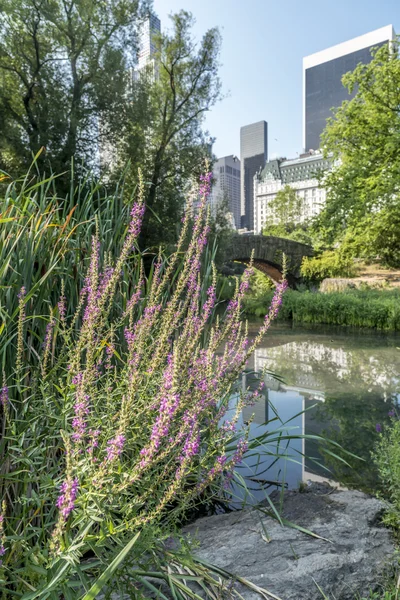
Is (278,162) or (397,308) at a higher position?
(278,162)

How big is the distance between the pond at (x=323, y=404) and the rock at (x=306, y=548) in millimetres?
234

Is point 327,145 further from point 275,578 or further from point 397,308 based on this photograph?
point 275,578

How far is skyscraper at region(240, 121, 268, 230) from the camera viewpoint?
556ft

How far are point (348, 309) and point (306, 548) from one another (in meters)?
14.7

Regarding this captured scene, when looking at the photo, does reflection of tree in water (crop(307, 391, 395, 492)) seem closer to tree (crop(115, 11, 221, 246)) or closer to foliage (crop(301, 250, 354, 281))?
tree (crop(115, 11, 221, 246))

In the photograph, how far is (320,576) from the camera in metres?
1.82

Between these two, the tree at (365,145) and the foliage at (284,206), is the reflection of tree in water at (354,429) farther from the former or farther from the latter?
the foliage at (284,206)

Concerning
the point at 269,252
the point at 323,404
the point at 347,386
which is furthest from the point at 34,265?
the point at 269,252

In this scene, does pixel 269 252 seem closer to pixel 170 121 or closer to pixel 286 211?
pixel 170 121

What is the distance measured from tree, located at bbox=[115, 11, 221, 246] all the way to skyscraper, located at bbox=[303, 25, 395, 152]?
450ft

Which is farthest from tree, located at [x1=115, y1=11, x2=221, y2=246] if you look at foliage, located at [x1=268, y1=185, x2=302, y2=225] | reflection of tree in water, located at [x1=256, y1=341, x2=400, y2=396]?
foliage, located at [x1=268, y1=185, x2=302, y2=225]

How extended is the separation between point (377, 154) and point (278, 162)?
122m

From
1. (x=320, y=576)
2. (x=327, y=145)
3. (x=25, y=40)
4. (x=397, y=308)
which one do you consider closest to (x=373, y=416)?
(x=320, y=576)

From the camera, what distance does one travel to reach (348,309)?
51.9 feet
